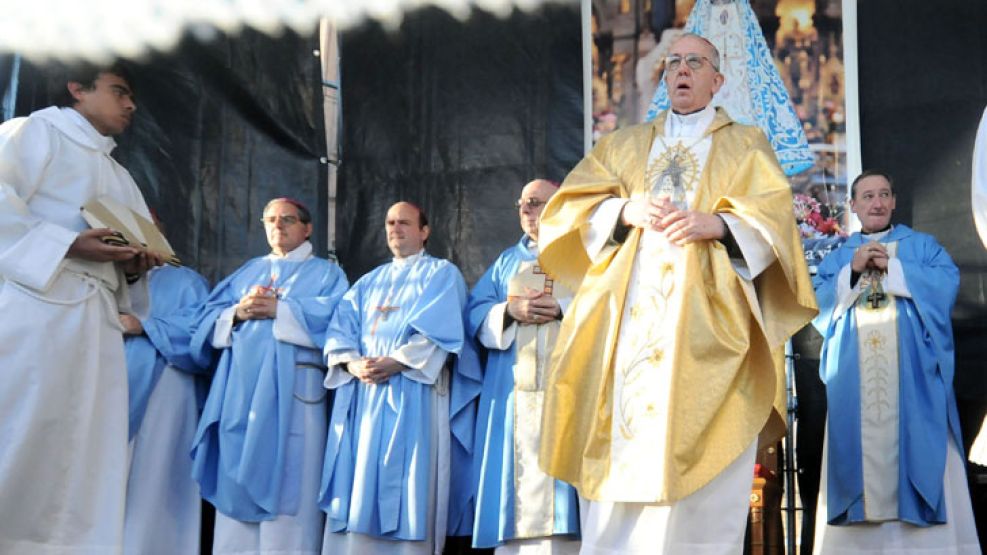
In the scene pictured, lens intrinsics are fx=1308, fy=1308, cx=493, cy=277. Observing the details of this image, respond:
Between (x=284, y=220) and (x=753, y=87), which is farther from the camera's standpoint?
(x=753, y=87)

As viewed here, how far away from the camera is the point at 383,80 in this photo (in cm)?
768

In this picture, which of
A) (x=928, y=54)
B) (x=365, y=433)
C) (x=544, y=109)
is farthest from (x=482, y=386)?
(x=928, y=54)

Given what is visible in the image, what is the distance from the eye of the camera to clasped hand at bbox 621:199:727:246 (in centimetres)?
452

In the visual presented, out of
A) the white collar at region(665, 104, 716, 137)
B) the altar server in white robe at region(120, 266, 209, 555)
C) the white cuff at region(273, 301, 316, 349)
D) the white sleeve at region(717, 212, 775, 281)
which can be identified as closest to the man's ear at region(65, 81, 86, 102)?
the altar server in white robe at region(120, 266, 209, 555)

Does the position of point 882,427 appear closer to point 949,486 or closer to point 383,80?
point 949,486

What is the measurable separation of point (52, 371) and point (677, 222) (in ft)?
7.72

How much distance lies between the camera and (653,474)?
4.39m

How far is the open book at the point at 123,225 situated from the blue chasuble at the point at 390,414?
1192mm

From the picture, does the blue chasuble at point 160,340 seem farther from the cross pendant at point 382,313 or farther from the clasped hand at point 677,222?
the clasped hand at point 677,222

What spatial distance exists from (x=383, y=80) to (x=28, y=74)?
6.49 ft

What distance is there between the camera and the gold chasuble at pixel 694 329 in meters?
4.46

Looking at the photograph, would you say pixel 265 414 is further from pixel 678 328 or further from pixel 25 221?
pixel 678 328

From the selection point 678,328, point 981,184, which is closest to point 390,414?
point 678,328

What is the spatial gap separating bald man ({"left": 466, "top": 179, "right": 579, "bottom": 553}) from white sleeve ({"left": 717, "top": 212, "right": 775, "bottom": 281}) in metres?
1.49
